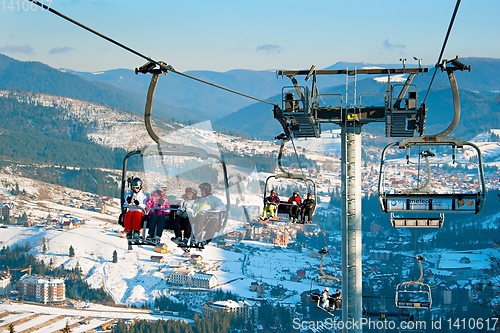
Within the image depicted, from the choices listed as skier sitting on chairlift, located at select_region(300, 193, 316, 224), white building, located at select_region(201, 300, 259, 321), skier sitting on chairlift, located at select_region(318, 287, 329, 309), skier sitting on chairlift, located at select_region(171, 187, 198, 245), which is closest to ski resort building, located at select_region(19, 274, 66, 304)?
white building, located at select_region(201, 300, 259, 321)

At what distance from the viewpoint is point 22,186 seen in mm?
189250

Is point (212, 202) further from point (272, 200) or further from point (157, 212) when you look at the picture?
point (272, 200)

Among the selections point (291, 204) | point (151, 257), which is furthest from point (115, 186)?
point (291, 204)

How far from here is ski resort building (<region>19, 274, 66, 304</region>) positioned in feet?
381

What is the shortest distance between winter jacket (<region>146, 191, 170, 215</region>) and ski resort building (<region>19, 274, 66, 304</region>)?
110 m

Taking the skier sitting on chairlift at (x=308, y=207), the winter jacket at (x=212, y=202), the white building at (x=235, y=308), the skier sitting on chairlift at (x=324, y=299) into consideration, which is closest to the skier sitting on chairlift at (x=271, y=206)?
the skier sitting on chairlift at (x=308, y=207)

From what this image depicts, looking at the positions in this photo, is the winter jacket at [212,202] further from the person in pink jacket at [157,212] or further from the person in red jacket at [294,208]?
the person in red jacket at [294,208]

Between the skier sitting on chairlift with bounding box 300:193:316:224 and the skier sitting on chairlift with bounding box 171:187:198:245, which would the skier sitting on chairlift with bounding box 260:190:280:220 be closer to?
the skier sitting on chairlift with bounding box 300:193:316:224

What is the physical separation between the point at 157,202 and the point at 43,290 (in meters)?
112

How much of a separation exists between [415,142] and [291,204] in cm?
504

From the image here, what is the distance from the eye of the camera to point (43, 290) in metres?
117

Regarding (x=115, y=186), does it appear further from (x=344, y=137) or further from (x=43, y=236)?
(x=344, y=137)

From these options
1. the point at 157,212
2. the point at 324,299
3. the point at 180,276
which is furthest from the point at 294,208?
the point at 180,276

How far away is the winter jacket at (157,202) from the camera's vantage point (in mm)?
12578
